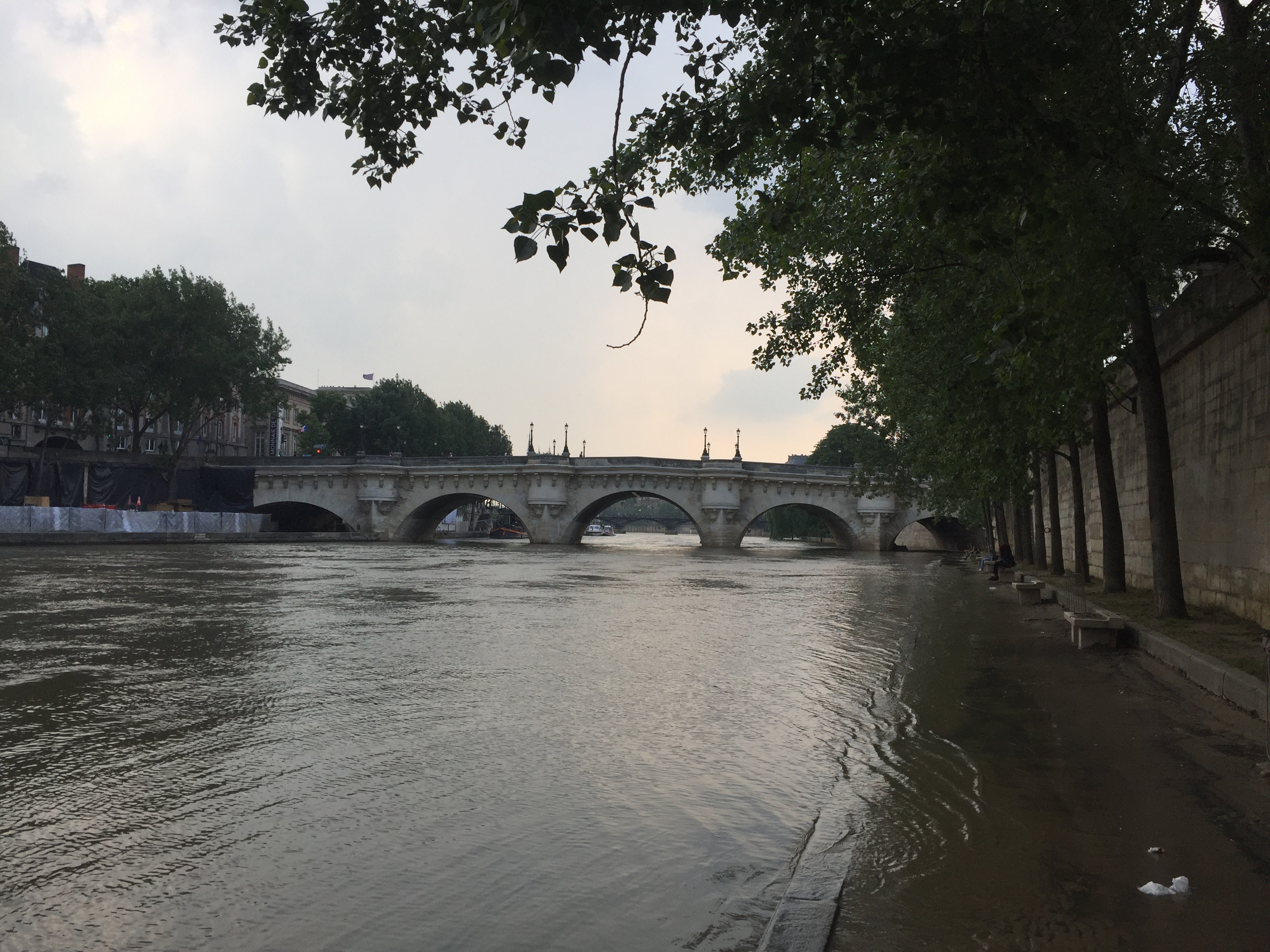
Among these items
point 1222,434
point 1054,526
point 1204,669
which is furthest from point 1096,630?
point 1054,526

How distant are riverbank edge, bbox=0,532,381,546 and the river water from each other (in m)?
31.1

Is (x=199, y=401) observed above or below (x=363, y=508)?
above

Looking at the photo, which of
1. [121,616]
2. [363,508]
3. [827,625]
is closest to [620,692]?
[827,625]

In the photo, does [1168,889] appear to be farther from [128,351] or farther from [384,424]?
[384,424]

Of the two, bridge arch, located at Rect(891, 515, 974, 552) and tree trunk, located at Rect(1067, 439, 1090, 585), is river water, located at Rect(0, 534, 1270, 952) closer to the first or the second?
tree trunk, located at Rect(1067, 439, 1090, 585)

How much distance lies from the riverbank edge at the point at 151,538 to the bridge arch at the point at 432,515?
4.40m

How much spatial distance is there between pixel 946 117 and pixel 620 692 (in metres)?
5.52

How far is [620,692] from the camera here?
978cm

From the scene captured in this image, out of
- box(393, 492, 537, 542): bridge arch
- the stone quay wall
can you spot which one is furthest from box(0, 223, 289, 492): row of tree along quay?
the stone quay wall

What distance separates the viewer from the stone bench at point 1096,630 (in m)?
12.7

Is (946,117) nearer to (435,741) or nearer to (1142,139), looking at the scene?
(435,741)

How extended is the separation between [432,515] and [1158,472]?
208 ft

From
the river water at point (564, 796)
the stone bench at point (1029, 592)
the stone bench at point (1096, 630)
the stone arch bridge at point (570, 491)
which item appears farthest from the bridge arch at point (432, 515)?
the stone bench at point (1096, 630)

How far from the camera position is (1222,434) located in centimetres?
1388
